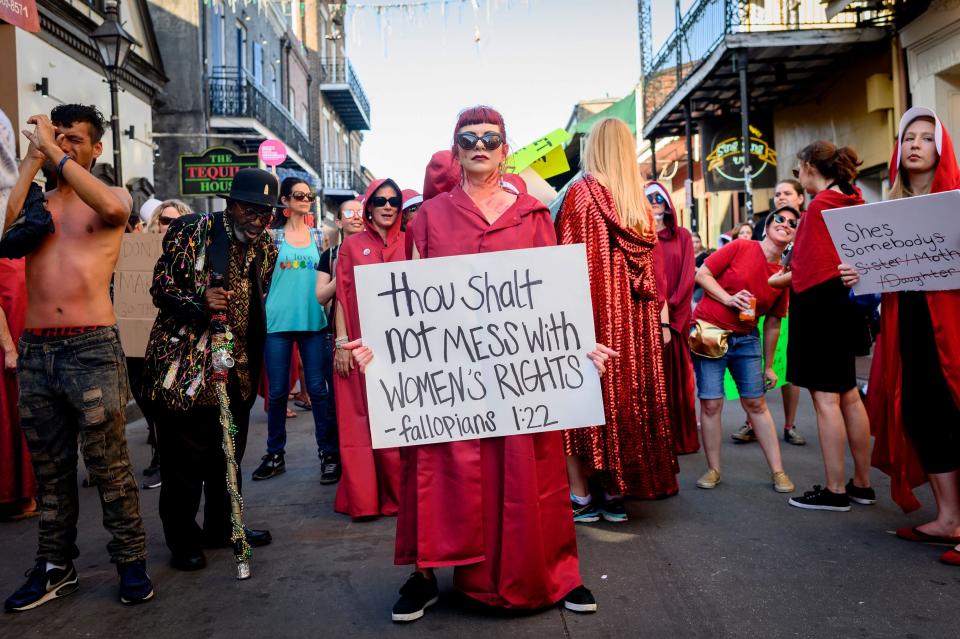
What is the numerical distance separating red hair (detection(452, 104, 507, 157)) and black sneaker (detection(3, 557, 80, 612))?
2494 mm

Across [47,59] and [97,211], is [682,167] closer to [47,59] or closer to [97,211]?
[47,59]

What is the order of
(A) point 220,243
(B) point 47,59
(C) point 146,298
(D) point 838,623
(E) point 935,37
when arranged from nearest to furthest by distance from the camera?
(D) point 838,623
(A) point 220,243
(C) point 146,298
(E) point 935,37
(B) point 47,59

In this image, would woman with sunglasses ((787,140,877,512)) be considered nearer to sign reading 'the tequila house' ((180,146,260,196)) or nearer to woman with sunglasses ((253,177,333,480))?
woman with sunglasses ((253,177,333,480))

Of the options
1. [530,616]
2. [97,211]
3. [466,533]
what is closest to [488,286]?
[466,533]

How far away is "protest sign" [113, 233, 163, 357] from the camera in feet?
18.7

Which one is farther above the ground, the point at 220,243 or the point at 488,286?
the point at 220,243

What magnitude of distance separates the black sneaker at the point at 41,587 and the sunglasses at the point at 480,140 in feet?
8.16

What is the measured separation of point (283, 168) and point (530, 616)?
1144 inches

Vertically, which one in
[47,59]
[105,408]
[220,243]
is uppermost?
[47,59]

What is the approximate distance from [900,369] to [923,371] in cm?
11

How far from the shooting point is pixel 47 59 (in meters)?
13.9

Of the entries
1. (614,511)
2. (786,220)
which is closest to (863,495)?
(614,511)

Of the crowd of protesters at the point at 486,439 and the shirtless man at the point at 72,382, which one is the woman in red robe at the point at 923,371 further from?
the shirtless man at the point at 72,382

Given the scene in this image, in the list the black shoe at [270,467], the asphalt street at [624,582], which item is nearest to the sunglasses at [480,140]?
the asphalt street at [624,582]
